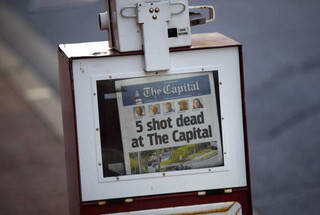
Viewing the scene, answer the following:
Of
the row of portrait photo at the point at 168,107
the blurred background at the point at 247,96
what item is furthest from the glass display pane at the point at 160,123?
the blurred background at the point at 247,96

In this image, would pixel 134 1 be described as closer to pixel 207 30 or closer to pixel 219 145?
pixel 219 145

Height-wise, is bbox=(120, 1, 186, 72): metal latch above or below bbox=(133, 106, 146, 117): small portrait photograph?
above

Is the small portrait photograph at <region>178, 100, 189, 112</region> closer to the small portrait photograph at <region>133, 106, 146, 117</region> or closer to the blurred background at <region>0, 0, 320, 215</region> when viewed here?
the small portrait photograph at <region>133, 106, 146, 117</region>

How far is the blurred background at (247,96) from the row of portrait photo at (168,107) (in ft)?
6.27

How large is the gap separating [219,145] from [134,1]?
2.61 ft

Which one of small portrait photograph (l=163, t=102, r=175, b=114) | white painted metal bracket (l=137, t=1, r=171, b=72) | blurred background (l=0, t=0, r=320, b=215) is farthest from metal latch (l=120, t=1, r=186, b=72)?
blurred background (l=0, t=0, r=320, b=215)

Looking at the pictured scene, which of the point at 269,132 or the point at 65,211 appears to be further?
the point at 269,132

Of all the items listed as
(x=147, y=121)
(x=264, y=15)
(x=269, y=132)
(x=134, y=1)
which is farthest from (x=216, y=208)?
(x=264, y=15)

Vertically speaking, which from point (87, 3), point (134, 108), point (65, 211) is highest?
point (87, 3)

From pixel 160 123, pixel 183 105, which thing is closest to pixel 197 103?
pixel 183 105

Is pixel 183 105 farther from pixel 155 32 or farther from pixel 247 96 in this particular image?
pixel 247 96

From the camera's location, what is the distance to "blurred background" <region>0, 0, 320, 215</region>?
5203mm

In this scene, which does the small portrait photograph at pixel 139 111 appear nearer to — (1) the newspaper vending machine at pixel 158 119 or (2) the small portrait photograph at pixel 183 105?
(1) the newspaper vending machine at pixel 158 119

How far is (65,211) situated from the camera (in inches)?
193
